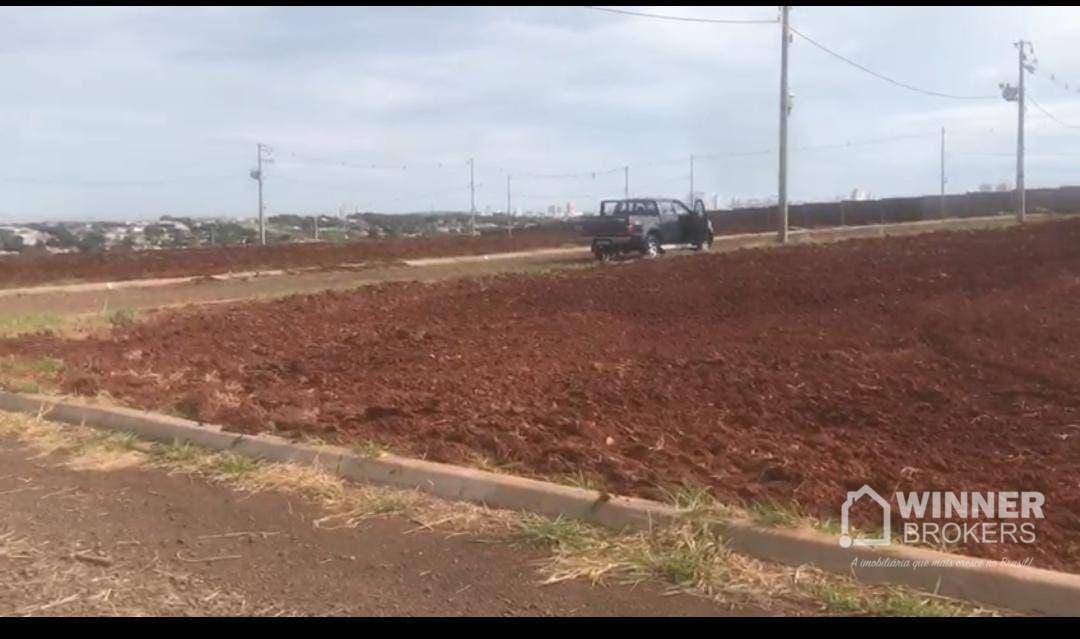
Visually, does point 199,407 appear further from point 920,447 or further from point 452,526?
point 920,447

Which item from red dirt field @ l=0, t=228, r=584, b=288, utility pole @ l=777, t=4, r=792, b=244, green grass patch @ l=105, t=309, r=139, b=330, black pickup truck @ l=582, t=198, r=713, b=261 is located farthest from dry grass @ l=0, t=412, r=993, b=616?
utility pole @ l=777, t=4, r=792, b=244

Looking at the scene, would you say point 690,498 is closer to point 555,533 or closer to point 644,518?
point 644,518

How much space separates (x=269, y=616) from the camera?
191 inches

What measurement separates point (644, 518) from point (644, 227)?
28.6m

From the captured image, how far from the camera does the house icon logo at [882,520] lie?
5.27 metres

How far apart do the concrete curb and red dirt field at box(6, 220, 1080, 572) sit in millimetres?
377

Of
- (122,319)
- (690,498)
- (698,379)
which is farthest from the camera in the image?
(122,319)

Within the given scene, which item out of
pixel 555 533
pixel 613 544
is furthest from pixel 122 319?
pixel 613 544

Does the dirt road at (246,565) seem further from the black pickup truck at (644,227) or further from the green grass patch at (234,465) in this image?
the black pickup truck at (644,227)

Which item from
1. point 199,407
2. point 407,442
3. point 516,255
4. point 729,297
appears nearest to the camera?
point 407,442

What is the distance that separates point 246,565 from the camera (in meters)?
5.57

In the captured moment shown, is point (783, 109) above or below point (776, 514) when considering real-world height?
above

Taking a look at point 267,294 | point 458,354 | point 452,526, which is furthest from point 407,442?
point 267,294
